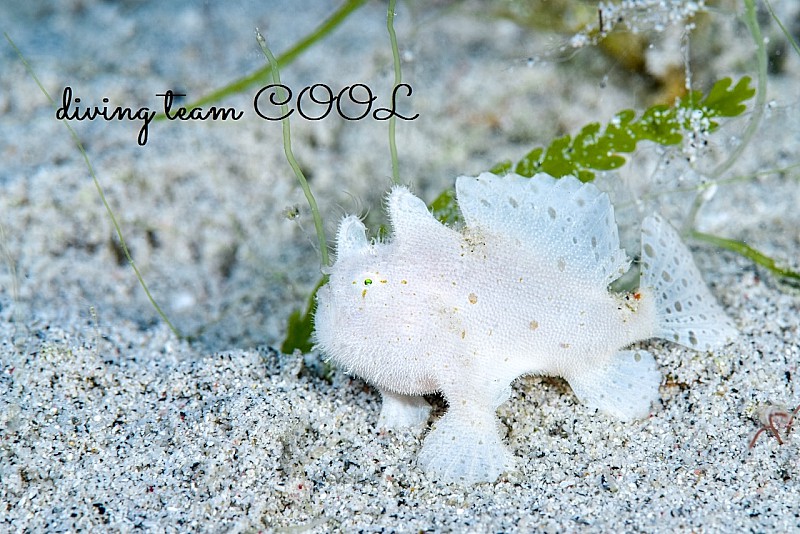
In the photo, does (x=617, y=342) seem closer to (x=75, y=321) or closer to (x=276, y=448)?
(x=276, y=448)

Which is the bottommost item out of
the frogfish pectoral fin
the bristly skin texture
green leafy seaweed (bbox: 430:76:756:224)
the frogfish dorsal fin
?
the frogfish pectoral fin

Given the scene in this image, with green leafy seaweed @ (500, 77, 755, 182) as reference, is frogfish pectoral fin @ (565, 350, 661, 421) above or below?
below

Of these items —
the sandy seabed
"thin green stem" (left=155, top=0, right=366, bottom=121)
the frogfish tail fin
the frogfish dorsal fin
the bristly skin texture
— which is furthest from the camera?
"thin green stem" (left=155, top=0, right=366, bottom=121)

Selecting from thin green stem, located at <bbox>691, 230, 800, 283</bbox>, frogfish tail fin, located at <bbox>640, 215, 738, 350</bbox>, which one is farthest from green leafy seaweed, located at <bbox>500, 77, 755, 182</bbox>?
thin green stem, located at <bbox>691, 230, 800, 283</bbox>

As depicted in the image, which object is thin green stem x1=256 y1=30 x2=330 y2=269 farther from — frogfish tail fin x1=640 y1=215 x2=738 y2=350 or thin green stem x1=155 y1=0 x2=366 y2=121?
frogfish tail fin x1=640 y1=215 x2=738 y2=350

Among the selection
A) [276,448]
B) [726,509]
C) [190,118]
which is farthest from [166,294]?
[726,509]

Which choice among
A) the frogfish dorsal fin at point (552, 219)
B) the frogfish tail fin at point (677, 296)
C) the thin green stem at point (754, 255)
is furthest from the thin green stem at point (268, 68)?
the thin green stem at point (754, 255)

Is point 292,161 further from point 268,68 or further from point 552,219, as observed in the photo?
point 268,68

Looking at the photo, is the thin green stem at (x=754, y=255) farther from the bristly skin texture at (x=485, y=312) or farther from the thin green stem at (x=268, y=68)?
the thin green stem at (x=268, y=68)

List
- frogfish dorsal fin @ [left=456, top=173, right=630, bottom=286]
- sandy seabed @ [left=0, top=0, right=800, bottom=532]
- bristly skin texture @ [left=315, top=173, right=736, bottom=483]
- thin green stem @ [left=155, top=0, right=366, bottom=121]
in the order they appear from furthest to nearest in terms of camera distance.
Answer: thin green stem @ [left=155, top=0, right=366, bottom=121], frogfish dorsal fin @ [left=456, top=173, right=630, bottom=286], bristly skin texture @ [left=315, top=173, right=736, bottom=483], sandy seabed @ [left=0, top=0, right=800, bottom=532]
